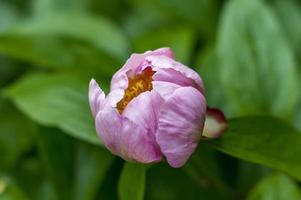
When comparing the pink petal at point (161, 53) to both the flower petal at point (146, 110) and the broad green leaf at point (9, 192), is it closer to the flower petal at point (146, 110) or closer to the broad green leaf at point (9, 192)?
the flower petal at point (146, 110)

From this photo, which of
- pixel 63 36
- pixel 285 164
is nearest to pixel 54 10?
pixel 63 36

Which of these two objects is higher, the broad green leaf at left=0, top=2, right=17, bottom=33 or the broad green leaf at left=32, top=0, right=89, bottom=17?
the broad green leaf at left=32, top=0, right=89, bottom=17

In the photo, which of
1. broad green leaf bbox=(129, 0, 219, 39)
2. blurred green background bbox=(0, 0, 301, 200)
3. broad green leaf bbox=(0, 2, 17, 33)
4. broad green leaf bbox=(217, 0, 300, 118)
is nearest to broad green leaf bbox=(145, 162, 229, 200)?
blurred green background bbox=(0, 0, 301, 200)

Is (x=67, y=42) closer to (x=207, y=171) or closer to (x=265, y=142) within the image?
(x=207, y=171)

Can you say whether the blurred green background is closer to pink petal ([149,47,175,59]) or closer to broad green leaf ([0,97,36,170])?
broad green leaf ([0,97,36,170])

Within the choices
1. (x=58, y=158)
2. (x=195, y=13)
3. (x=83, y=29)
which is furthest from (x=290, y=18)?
(x=58, y=158)

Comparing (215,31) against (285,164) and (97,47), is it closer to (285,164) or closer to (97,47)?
(97,47)

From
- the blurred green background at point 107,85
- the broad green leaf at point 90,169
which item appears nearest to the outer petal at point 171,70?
the blurred green background at point 107,85
